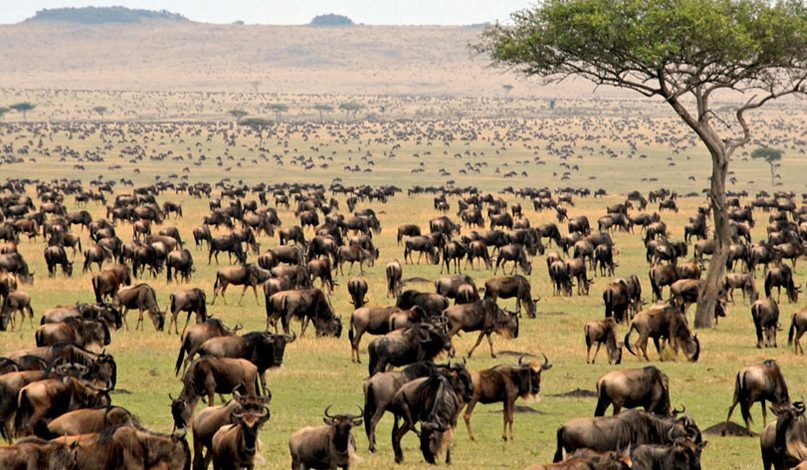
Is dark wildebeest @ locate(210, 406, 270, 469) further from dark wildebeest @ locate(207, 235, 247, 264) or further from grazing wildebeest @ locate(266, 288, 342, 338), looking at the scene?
dark wildebeest @ locate(207, 235, 247, 264)

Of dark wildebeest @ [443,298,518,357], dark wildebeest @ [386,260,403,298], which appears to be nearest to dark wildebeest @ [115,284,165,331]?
dark wildebeest @ [443,298,518,357]

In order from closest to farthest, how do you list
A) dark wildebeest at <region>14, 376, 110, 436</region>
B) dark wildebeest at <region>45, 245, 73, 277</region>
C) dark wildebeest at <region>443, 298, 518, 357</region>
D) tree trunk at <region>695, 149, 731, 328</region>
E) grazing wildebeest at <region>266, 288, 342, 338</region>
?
dark wildebeest at <region>14, 376, 110, 436</region>
dark wildebeest at <region>443, 298, 518, 357</region>
grazing wildebeest at <region>266, 288, 342, 338</region>
tree trunk at <region>695, 149, 731, 328</region>
dark wildebeest at <region>45, 245, 73, 277</region>

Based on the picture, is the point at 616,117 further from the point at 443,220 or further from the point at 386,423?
the point at 386,423

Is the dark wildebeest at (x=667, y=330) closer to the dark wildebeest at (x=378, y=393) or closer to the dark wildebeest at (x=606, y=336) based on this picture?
the dark wildebeest at (x=606, y=336)

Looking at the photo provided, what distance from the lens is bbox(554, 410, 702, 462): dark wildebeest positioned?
47.1ft

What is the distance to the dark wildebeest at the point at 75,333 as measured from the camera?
21234 mm

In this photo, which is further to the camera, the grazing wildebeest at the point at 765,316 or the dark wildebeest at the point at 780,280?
the dark wildebeest at the point at 780,280

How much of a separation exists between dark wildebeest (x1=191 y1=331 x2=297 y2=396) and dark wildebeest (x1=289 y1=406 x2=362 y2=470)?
5612 millimetres

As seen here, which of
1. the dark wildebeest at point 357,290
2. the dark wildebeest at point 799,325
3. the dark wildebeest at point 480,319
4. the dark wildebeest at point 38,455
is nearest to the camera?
the dark wildebeest at point 38,455

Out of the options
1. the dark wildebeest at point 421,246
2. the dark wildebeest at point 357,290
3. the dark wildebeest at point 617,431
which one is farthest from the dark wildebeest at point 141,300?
the dark wildebeest at point 421,246

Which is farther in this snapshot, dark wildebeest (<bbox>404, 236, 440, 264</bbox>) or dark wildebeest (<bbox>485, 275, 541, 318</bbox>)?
dark wildebeest (<bbox>404, 236, 440, 264</bbox>)

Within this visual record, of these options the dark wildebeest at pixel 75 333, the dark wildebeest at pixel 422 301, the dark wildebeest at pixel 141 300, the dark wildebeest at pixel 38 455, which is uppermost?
the dark wildebeest at pixel 38 455

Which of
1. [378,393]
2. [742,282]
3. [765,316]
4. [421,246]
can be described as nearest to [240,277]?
[421,246]

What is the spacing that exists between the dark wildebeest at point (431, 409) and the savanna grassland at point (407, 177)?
0.37 meters
